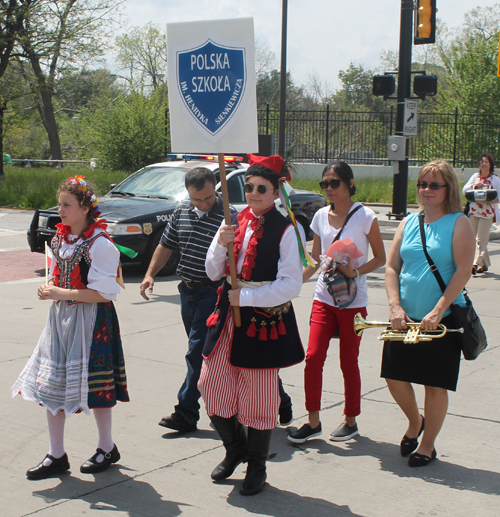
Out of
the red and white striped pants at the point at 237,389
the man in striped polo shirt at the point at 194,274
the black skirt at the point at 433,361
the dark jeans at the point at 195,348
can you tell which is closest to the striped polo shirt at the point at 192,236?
the man in striped polo shirt at the point at 194,274

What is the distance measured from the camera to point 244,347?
11.6ft

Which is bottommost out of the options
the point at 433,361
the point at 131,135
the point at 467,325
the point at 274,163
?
the point at 433,361

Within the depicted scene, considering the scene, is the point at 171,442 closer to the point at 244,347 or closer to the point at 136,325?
the point at 244,347

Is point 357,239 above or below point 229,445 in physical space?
above

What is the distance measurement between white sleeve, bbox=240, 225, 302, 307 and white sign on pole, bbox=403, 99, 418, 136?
12666 millimetres

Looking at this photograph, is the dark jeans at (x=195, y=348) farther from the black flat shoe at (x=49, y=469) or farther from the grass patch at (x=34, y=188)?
the grass patch at (x=34, y=188)

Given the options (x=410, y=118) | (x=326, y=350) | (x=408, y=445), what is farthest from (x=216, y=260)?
(x=410, y=118)

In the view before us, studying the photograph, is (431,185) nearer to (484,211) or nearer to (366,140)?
(484,211)

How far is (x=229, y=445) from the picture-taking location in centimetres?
373

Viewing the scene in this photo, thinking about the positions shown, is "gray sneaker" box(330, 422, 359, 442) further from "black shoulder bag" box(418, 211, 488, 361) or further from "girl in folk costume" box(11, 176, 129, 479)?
"girl in folk costume" box(11, 176, 129, 479)

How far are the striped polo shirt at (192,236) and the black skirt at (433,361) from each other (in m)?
1.38

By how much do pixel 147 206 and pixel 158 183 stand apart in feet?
3.06

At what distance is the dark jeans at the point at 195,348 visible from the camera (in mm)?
4445

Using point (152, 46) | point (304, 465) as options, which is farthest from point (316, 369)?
point (152, 46)
